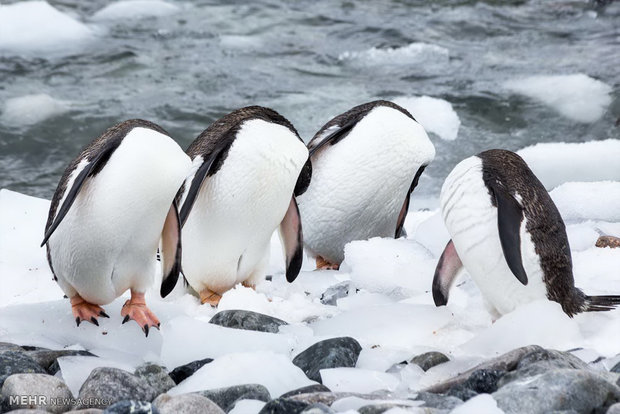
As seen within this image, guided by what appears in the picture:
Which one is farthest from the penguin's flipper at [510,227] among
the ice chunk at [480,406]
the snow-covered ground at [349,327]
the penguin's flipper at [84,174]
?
the penguin's flipper at [84,174]

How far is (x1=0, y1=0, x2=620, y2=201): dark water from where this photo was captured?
304 inches

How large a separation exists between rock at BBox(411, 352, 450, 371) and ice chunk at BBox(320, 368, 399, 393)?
0.14 m

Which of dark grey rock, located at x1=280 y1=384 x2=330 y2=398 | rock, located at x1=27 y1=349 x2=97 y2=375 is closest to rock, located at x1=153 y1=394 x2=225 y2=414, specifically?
dark grey rock, located at x1=280 y1=384 x2=330 y2=398

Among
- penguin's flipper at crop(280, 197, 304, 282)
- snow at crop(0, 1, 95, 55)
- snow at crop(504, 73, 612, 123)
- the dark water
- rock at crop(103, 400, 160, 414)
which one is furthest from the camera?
snow at crop(0, 1, 95, 55)

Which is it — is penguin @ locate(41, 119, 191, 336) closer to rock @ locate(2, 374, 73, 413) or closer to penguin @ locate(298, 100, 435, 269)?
rock @ locate(2, 374, 73, 413)

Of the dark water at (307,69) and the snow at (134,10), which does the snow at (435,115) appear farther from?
the snow at (134,10)

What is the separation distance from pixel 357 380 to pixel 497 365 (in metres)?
Result: 0.37

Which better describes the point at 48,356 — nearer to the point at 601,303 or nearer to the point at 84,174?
the point at 84,174

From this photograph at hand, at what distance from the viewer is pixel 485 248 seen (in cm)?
300

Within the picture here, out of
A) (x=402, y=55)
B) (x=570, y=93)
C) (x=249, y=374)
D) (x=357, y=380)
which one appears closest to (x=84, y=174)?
(x=249, y=374)

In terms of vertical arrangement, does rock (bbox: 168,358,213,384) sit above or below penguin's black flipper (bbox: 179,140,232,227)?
below

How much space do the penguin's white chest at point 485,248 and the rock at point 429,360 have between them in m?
0.30

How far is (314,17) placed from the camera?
37.4 feet

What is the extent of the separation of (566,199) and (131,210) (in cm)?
233
